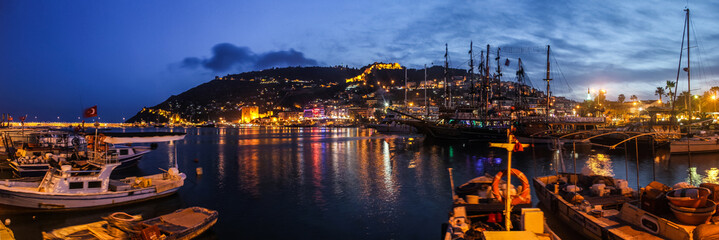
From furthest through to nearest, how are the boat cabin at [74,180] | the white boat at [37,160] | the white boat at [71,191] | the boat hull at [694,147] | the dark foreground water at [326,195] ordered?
the boat hull at [694,147], the white boat at [37,160], the boat cabin at [74,180], the white boat at [71,191], the dark foreground water at [326,195]

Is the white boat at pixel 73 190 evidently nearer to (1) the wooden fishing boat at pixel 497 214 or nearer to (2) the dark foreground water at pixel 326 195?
(2) the dark foreground water at pixel 326 195

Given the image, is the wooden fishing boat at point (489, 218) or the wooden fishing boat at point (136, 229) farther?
the wooden fishing boat at point (136, 229)

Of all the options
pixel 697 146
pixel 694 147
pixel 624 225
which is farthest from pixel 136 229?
pixel 697 146

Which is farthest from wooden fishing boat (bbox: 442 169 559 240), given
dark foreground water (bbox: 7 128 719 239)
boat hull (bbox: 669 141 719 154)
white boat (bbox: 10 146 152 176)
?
boat hull (bbox: 669 141 719 154)

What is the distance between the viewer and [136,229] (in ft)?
36.7

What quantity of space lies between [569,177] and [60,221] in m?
22.5

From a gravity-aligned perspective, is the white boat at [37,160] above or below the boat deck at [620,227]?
above

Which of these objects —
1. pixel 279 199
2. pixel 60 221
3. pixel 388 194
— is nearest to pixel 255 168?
pixel 279 199

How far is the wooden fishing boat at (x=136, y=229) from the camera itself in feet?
35.6

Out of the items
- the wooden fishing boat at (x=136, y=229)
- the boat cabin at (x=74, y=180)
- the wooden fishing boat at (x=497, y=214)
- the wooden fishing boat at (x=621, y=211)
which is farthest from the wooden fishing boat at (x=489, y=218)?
the boat cabin at (x=74, y=180)

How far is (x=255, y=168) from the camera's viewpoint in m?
32.7

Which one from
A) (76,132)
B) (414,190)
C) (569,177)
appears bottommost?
(414,190)

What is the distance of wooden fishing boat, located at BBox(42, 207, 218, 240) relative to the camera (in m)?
10.8

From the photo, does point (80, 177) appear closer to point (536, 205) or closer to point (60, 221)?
point (60, 221)
